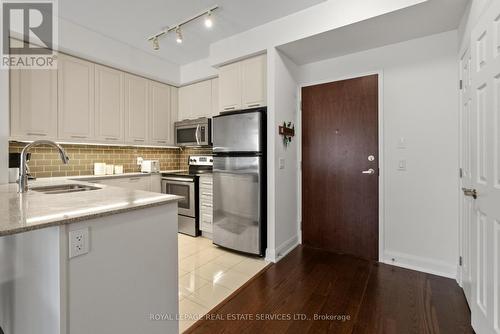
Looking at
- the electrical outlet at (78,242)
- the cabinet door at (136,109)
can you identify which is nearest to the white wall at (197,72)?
the cabinet door at (136,109)

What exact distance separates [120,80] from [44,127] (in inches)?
46.2

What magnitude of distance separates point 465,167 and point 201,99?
345 cm

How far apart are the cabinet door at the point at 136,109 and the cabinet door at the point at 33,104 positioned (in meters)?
0.88

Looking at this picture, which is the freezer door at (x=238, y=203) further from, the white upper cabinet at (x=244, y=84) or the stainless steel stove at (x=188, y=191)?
the white upper cabinet at (x=244, y=84)

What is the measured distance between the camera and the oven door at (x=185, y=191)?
3.53 metres

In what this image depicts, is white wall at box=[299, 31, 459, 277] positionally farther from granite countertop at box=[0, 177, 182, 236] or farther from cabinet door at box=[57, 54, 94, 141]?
cabinet door at box=[57, 54, 94, 141]

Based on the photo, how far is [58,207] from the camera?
3.58ft

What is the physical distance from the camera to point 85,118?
307 cm

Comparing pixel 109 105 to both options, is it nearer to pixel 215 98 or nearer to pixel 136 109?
pixel 136 109

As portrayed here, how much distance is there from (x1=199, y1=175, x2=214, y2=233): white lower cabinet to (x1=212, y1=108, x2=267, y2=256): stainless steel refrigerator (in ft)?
1.01

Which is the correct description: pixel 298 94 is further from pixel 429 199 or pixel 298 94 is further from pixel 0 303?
pixel 0 303

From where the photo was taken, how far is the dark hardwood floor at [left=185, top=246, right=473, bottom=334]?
1.65 meters

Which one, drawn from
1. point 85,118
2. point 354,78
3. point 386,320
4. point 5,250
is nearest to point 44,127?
point 85,118

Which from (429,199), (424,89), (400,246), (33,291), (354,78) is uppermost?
(354,78)
